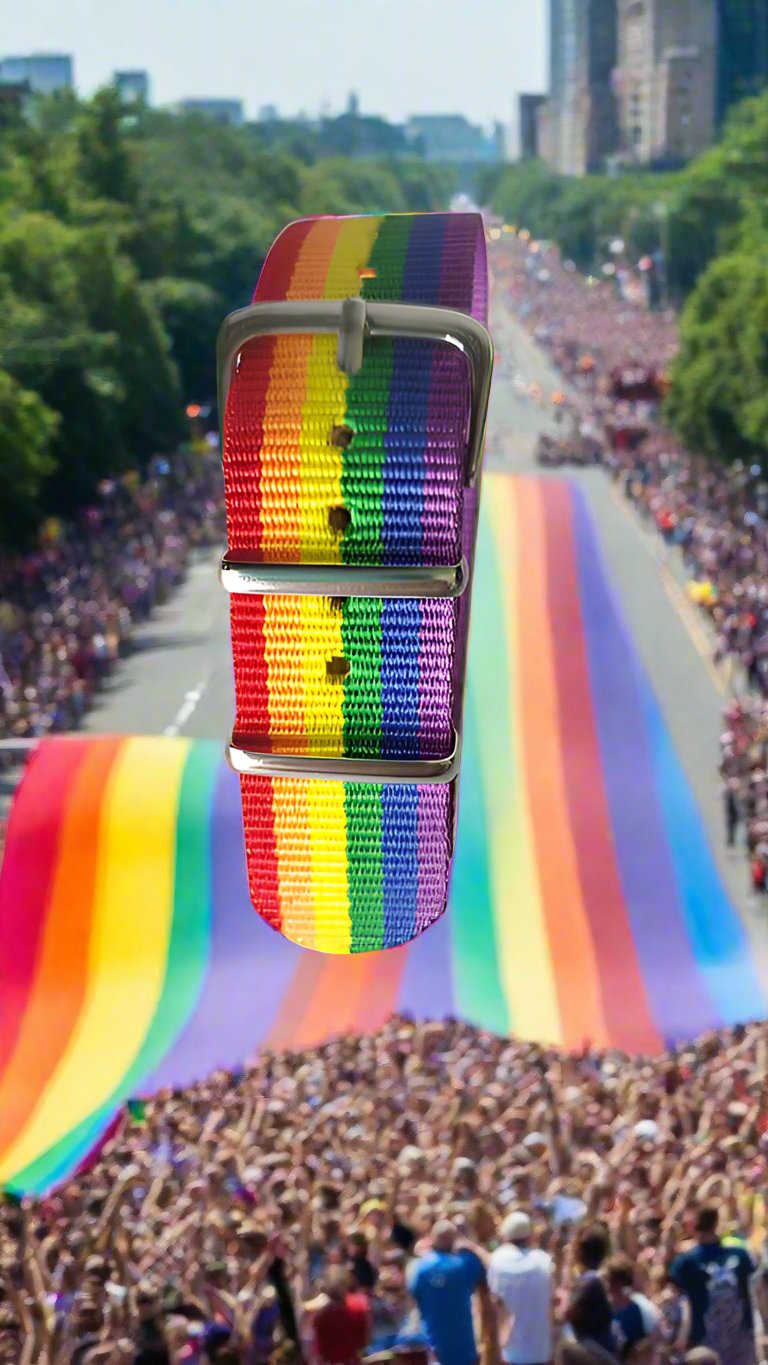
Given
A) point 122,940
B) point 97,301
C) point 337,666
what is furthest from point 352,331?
point 97,301

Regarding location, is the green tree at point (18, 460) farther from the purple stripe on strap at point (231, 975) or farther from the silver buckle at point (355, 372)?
the silver buckle at point (355, 372)

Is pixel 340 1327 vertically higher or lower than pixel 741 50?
higher

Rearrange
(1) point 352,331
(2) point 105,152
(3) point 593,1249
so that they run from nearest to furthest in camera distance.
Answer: (1) point 352,331 < (3) point 593,1249 < (2) point 105,152

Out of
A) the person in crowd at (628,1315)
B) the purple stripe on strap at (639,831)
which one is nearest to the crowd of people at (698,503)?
the purple stripe on strap at (639,831)

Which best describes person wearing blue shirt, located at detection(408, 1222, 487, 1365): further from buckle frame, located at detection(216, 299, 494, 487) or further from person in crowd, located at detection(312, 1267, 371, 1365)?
buckle frame, located at detection(216, 299, 494, 487)

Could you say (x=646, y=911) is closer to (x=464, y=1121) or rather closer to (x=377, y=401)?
(x=464, y=1121)

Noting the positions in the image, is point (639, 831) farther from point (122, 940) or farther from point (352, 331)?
point (352, 331)
